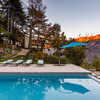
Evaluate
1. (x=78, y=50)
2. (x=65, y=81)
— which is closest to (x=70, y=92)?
(x=65, y=81)

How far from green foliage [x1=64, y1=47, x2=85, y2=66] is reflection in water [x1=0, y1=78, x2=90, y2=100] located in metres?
5.30

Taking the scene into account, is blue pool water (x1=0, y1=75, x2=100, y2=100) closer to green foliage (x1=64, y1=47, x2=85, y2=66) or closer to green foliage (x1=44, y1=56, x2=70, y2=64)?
green foliage (x1=44, y1=56, x2=70, y2=64)

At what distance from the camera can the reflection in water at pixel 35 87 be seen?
14.6 feet

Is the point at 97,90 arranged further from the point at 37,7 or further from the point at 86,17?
the point at 37,7

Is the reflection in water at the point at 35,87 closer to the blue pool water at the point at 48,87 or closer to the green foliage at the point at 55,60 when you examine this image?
the blue pool water at the point at 48,87

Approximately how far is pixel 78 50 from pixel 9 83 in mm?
8402

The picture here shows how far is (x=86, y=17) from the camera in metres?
16.5

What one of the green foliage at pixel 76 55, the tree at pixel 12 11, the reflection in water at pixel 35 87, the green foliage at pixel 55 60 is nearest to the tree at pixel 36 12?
the tree at pixel 12 11

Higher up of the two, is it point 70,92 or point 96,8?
point 96,8

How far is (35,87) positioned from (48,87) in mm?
852

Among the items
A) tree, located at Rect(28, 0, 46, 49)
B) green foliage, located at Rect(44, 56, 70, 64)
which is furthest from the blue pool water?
tree, located at Rect(28, 0, 46, 49)

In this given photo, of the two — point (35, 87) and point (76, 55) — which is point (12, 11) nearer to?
point (76, 55)

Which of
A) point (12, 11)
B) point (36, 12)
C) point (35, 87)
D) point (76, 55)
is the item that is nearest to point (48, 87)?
point (35, 87)

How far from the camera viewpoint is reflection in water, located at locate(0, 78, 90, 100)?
444 centimetres
